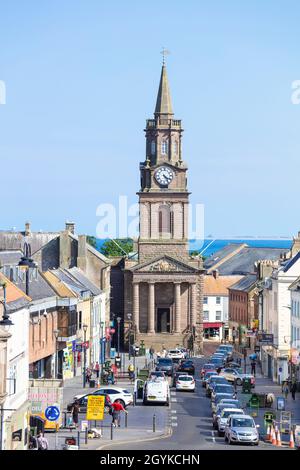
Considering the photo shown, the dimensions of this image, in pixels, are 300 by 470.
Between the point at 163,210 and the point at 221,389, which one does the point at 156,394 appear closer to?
the point at 221,389

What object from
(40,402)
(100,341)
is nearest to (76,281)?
(100,341)

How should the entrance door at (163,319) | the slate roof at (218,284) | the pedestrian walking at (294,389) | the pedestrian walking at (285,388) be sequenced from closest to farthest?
1. the pedestrian walking at (294,389)
2. the pedestrian walking at (285,388)
3. the entrance door at (163,319)
4. the slate roof at (218,284)

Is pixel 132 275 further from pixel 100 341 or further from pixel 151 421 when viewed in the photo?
pixel 151 421

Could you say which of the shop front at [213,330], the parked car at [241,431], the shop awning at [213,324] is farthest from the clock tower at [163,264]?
the parked car at [241,431]

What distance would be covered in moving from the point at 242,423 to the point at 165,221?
85397mm

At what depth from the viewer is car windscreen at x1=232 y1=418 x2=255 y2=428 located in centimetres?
5595

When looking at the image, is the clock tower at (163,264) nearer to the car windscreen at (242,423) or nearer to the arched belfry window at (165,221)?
the arched belfry window at (165,221)

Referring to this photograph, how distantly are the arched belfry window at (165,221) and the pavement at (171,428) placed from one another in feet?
183

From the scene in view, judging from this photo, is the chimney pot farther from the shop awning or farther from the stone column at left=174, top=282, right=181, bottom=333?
the shop awning

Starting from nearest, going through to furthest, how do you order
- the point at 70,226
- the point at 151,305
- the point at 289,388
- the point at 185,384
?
the point at 185,384 < the point at 289,388 < the point at 70,226 < the point at 151,305

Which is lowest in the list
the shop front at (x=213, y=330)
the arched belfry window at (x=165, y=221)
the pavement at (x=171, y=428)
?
the pavement at (x=171, y=428)

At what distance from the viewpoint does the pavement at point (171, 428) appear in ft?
176

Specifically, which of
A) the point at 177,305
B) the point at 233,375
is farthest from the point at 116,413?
the point at 177,305

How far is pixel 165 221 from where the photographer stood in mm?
141125
